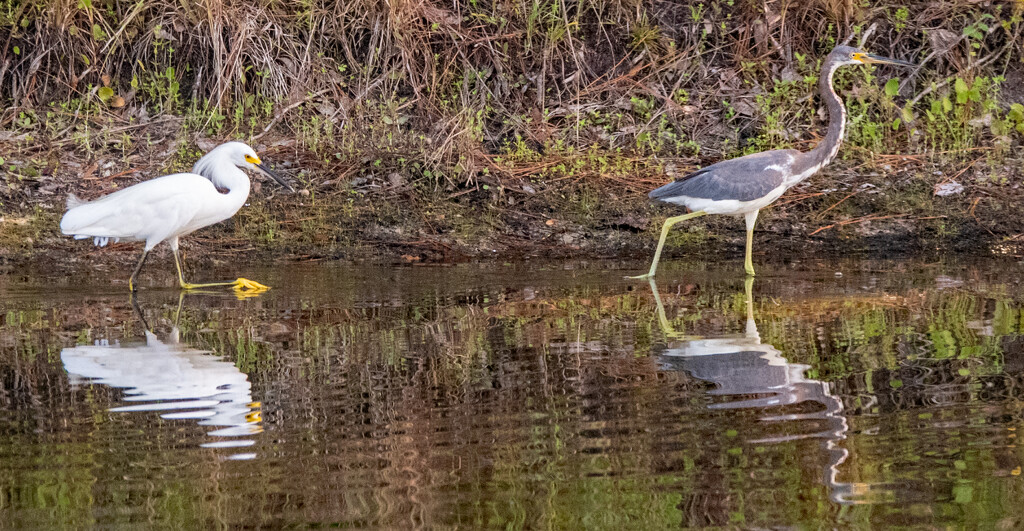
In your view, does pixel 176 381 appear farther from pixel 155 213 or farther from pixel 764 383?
pixel 155 213

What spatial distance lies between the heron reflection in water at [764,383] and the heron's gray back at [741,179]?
226 centimetres

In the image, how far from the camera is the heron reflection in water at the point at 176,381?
14.2 ft

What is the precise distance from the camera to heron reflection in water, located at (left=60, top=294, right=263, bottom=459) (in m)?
4.33

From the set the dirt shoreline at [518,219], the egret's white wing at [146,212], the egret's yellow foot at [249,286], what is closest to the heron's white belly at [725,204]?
the dirt shoreline at [518,219]

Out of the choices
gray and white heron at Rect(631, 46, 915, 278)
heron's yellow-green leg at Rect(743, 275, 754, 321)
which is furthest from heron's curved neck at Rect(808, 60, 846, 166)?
heron's yellow-green leg at Rect(743, 275, 754, 321)

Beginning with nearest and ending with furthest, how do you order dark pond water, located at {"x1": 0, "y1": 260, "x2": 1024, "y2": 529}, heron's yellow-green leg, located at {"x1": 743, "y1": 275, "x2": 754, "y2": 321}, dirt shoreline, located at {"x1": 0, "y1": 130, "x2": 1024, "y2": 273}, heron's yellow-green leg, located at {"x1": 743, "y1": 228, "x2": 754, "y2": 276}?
dark pond water, located at {"x1": 0, "y1": 260, "x2": 1024, "y2": 529} → heron's yellow-green leg, located at {"x1": 743, "y1": 275, "x2": 754, "y2": 321} → heron's yellow-green leg, located at {"x1": 743, "y1": 228, "x2": 754, "y2": 276} → dirt shoreline, located at {"x1": 0, "y1": 130, "x2": 1024, "y2": 273}

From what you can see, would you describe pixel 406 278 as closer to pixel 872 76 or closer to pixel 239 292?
pixel 239 292

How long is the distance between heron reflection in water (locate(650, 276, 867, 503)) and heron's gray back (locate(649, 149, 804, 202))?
2256 millimetres

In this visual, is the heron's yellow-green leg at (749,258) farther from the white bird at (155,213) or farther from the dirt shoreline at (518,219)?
the white bird at (155,213)

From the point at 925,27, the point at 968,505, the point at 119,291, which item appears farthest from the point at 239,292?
the point at 925,27

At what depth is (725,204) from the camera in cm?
844

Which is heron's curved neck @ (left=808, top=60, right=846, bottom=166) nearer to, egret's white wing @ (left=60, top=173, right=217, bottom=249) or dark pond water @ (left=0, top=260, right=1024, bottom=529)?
dark pond water @ (left=0, top=260, right=1024, bottom=529)

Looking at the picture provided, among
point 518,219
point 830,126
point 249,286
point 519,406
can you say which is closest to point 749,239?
point 830,126

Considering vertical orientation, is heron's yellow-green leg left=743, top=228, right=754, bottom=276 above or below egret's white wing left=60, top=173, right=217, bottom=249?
below
